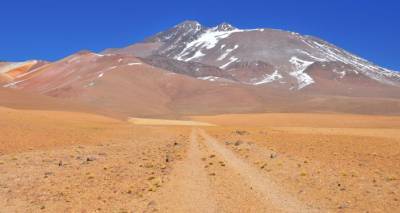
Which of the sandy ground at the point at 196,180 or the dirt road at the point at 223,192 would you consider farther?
the sandy ground at the point at 196,180

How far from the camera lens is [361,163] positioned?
23281 millimetres

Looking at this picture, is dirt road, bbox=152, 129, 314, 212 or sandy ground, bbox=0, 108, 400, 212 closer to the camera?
dirt road, bbox=152, 129, 314, 212

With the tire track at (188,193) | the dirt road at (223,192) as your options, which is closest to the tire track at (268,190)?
the dirt road at (223,192)

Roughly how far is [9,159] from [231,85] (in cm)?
15991

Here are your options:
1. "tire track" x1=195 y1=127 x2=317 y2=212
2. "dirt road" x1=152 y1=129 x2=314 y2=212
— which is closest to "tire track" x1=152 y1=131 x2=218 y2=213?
"dirt road" x1=152 y1=129 x2=314 y2=212

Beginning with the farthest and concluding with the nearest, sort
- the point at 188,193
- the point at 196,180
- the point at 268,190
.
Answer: the point at 196,180, the point at 268,190, the point at 188,193

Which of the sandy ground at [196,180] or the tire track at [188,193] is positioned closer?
the tire track at [188,193]

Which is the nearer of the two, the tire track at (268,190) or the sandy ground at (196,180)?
the tire track at (268,190)

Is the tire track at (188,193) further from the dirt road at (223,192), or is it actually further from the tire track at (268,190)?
the tire track at (268,190)

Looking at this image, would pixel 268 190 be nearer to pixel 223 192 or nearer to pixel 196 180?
pixel 223 192

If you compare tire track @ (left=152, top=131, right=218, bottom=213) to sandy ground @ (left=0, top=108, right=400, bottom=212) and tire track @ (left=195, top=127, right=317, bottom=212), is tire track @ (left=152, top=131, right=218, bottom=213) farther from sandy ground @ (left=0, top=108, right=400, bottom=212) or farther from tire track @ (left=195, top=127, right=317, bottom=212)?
tire track @ (left=195, top=127, right=317, bottom=212)

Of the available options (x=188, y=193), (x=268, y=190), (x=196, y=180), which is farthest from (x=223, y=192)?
(x=196, y=180)

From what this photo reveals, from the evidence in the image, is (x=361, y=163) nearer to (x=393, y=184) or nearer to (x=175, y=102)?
(x=393, y=184)

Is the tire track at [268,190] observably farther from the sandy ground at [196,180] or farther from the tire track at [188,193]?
the tire track at [188,193]
